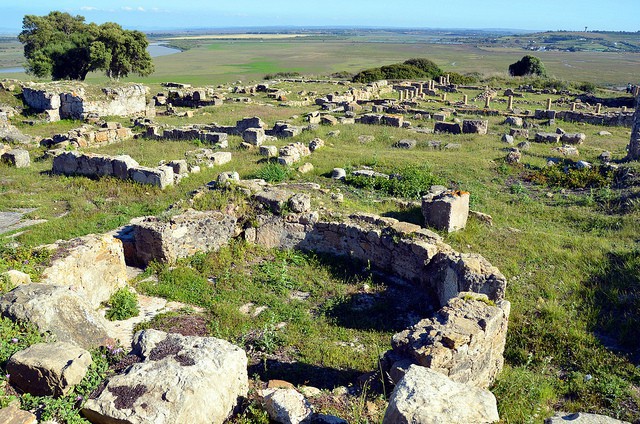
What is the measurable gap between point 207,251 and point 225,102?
2408cm

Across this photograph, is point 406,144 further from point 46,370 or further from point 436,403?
point 46,370

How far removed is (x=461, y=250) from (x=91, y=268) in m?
6.90

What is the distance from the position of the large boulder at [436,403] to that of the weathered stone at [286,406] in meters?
0.91

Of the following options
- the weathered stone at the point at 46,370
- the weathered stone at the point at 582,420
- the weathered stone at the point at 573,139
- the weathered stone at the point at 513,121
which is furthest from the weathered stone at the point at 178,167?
the weathered stone at the point at 513,121

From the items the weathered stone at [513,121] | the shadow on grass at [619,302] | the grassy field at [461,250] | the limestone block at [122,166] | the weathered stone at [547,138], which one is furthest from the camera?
the weathered stone at [513,121]

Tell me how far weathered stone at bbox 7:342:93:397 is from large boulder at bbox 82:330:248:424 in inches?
14.0

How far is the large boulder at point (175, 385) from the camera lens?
14.6 feet

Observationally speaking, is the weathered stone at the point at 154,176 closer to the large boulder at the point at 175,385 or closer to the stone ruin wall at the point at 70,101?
the large boulder at the point at 175,385

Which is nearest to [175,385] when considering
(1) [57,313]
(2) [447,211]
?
(1) [57,313]

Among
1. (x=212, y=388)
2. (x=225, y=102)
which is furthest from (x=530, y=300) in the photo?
(x=225, y=102)

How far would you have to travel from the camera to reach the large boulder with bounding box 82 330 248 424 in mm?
4445

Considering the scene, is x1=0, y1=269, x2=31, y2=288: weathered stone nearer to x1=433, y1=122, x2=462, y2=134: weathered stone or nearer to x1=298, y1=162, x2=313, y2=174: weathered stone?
x1=298, y1=162, x2=313, y2=174: weathered stone

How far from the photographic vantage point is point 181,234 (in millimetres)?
9805

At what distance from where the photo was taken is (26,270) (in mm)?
7645
